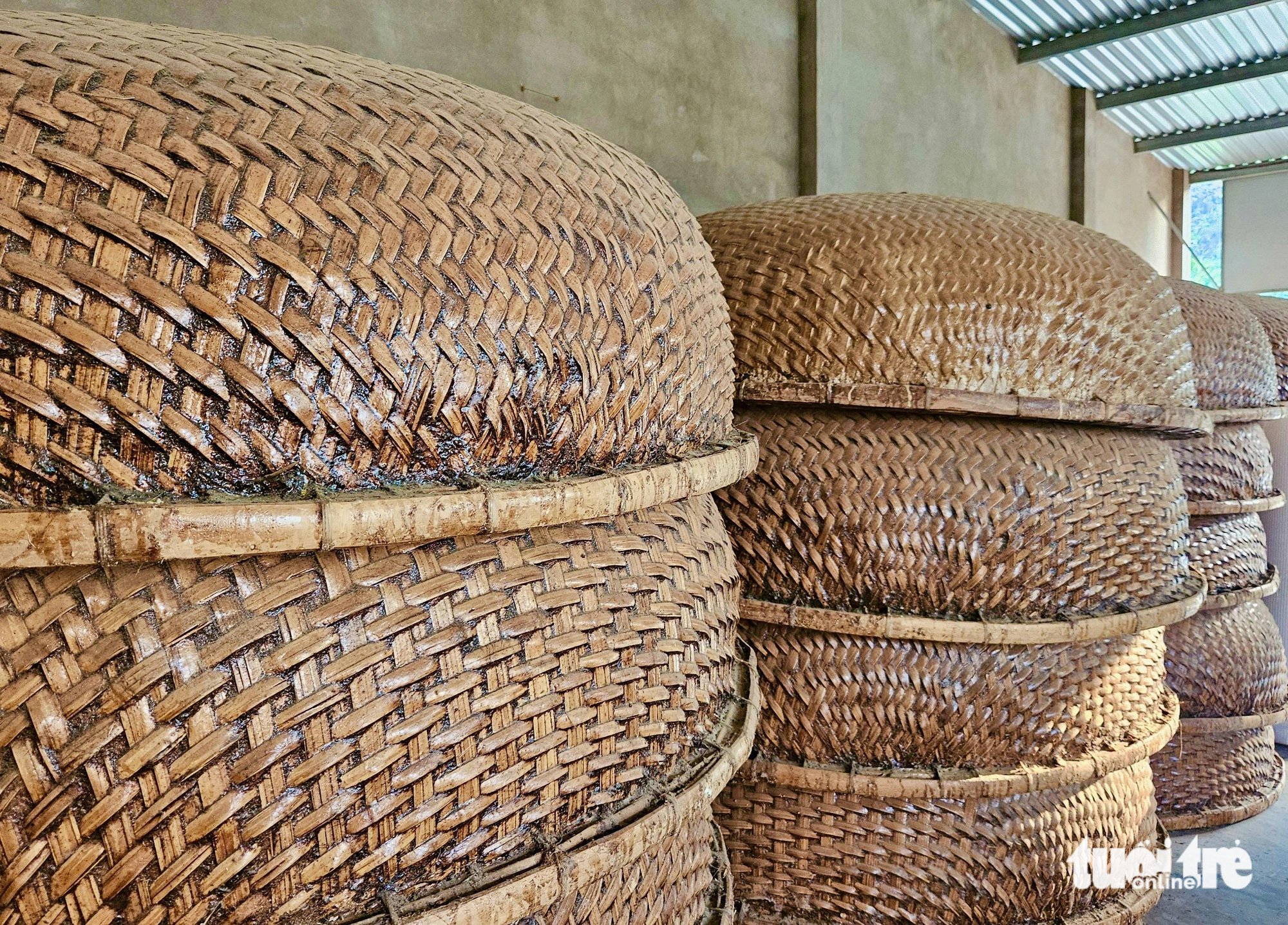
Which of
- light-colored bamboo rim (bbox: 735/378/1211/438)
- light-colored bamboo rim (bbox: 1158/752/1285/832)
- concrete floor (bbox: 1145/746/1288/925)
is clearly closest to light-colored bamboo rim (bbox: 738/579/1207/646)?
light-colored bamboo rim (bbox: 735/378/1211/438)

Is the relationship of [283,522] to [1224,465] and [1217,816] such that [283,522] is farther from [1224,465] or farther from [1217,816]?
[1217,816]

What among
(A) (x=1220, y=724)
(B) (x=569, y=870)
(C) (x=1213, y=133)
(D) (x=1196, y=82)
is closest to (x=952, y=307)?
(B) (x=569, y=870)

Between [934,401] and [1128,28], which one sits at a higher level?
[1128,28]

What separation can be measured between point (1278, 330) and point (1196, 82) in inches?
190

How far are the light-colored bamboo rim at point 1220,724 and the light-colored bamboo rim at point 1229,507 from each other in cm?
63

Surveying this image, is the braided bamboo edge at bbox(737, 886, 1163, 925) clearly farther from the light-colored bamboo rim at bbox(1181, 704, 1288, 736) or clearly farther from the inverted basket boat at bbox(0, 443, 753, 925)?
the light-colored bamboo rim at bbox(1181, 704, 1288, 736)

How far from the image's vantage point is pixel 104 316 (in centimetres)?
61

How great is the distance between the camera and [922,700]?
5.30 ft

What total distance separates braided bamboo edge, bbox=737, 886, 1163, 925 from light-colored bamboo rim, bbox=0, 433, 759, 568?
3.88ft

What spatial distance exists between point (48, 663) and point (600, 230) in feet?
1.86

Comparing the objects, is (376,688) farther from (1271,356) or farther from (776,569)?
(1271,356)

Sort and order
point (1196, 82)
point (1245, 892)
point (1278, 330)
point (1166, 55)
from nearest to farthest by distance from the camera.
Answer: point (1245, 892) < point (1278, 330) < point (1166, 55) < point (1196, 82)

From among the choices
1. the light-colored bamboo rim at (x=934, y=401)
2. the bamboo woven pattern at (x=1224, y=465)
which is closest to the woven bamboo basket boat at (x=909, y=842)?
the light-colored bamboo rim at (x=934, y=401)

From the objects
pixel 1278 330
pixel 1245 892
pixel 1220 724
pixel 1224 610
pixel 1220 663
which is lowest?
pixel 1245 892
